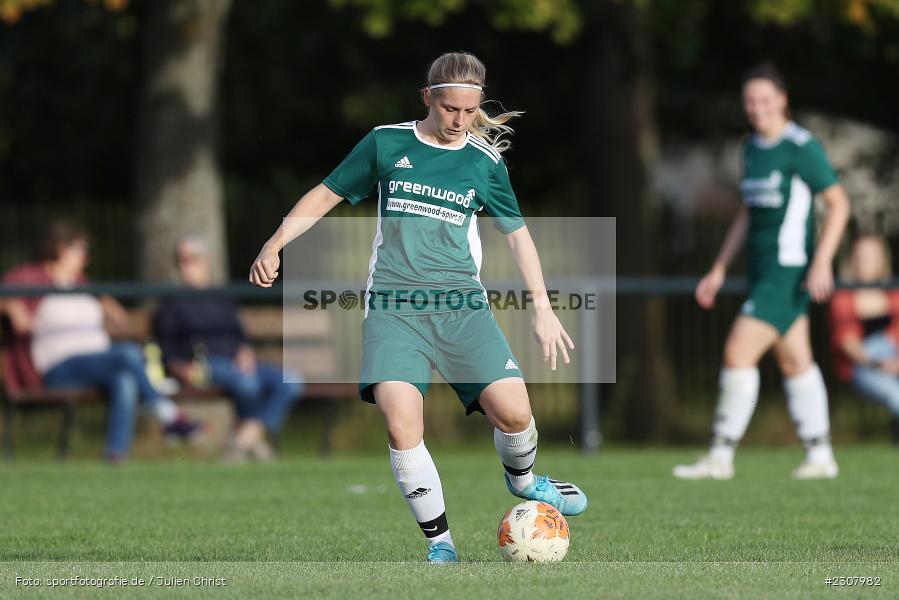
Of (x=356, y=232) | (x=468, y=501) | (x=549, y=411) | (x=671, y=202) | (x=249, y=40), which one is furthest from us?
(x=249, y=40)

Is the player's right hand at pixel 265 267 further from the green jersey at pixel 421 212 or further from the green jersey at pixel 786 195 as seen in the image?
the green jersey at pixel 786 195

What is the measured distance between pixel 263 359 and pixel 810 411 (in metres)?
6.72

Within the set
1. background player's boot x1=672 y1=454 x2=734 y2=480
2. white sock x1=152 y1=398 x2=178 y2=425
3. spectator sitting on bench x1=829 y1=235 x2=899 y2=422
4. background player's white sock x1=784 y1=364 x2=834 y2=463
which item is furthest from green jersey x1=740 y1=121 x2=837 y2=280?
white sock x1=152 y1=398 x2=178 y2=425

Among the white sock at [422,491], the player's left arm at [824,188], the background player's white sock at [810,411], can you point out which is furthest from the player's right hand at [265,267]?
the background player's white sock at [810,411]

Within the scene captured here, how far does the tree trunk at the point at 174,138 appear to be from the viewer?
15.4 m

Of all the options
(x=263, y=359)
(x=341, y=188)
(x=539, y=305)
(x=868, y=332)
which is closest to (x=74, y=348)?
(x=263, y=359)

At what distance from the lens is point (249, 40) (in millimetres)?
21797

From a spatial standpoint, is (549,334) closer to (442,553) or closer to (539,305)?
(539,305)

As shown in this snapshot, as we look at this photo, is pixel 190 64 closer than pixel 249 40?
Yes

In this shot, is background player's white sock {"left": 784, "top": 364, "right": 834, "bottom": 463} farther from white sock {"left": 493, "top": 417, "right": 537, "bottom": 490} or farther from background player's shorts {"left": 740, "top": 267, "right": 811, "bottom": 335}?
white sock {"left": 493, "top": 417, "right": 537, "bottom": 490}

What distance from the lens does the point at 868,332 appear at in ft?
46.3

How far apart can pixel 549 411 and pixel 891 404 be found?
4.12m

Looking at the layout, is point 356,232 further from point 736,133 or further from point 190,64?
point 736,133

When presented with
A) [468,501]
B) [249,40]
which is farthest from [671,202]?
[468,501]
